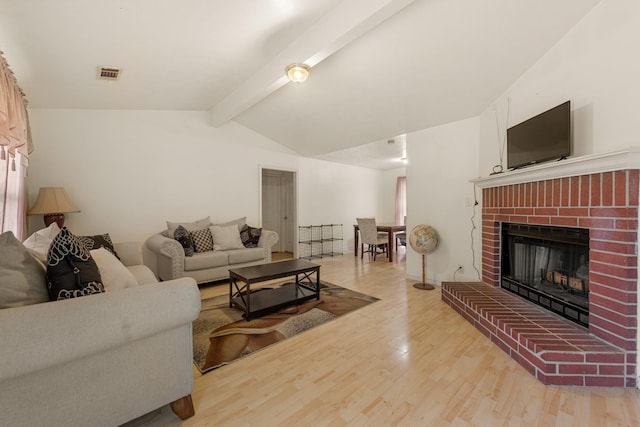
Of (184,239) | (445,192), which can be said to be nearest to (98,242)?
(184,239)

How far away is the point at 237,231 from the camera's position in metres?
4.32

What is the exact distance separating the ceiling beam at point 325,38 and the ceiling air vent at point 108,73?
126 cm

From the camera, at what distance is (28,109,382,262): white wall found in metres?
3.41

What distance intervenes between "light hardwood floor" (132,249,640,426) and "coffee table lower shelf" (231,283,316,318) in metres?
0.57

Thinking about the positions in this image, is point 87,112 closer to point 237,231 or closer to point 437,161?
point 237,231

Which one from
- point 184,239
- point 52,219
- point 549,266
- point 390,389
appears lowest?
point 390,389

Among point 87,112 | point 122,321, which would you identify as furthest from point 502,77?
point 87,112

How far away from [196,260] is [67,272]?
2.29 m

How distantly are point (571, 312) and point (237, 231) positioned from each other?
3849mm

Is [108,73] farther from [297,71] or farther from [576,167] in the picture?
[576,167]

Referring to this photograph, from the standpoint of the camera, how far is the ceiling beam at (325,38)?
1.96 m

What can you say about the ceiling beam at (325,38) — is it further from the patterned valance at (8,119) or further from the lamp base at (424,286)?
the lamp base at (424,286)

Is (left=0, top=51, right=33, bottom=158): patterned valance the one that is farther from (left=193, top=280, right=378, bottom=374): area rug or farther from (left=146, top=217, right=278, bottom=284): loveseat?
(left=193, top=280, right=378, bottom=374): area rug

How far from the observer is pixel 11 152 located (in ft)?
7.34
